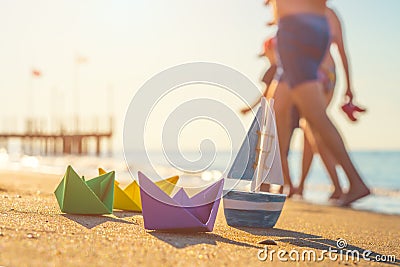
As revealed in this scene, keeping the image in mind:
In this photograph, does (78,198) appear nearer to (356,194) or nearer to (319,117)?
(319,117)

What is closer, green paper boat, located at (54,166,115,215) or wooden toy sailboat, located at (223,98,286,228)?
green paper boat, located at (54,166,115,215)

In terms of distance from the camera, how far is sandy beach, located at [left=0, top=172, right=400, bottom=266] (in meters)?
2.45

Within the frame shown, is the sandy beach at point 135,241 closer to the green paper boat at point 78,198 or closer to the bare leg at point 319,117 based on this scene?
the green paper boat at point 78,198

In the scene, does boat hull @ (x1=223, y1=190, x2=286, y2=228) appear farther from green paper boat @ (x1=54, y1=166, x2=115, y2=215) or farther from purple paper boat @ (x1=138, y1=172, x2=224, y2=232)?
green paper boat @ (x1=54, y1=166, x2=115, y2=215)

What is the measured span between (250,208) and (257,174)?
9.6 inches

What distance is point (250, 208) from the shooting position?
418cm

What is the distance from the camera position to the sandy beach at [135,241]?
2.45m

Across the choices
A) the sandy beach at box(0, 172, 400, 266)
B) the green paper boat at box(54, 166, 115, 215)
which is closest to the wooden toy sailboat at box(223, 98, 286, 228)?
the sandy beach at box(0, 172, 400, 266)

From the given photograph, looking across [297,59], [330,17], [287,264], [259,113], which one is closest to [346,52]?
[330,17]

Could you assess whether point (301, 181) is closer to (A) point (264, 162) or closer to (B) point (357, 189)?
(B) point (357, 189)
